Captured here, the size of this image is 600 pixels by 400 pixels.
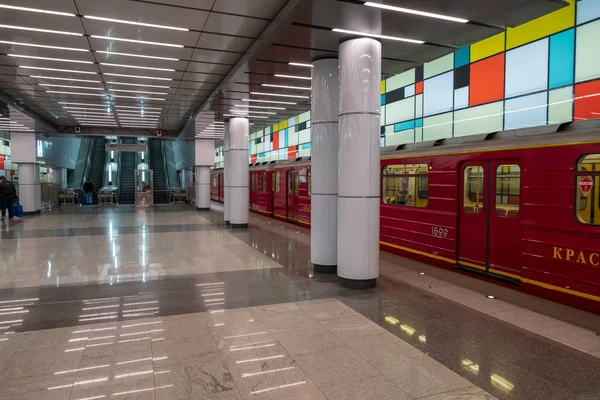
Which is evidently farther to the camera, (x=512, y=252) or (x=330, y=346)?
(x=512, y=252)

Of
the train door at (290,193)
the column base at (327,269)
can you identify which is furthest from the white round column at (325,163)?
the train door at (290,193)

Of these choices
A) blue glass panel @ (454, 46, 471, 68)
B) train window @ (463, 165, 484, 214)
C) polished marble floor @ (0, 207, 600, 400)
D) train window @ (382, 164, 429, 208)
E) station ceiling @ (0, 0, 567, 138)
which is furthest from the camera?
blue glass panel @ (454, 46, 471, 68)

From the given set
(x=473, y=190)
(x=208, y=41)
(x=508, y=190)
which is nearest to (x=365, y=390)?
(x=508, y=190)

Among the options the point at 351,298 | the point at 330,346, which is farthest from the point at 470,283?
the point at 330,346

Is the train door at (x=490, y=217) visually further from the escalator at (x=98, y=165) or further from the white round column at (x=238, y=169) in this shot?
the escalator at (x=98, y=165)

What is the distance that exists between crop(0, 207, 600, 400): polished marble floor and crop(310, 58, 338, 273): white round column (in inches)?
23.3

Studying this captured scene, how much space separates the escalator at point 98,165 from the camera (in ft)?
107

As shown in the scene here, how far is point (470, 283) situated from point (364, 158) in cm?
275

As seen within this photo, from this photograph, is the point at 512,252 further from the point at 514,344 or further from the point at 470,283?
the point at 514,344

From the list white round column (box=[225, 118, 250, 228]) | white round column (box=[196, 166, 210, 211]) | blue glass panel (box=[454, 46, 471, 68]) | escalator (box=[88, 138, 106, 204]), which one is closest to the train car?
white round column (box=[225, 118, 250, 228])

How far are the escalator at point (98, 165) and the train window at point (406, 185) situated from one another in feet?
91.8

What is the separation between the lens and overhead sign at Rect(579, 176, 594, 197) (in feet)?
17.2

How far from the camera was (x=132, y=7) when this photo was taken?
5.63m

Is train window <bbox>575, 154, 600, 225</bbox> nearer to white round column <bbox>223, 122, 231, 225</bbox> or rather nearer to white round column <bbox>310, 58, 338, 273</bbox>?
white round column <bbox>310, 58, 338, 273</bbox>
